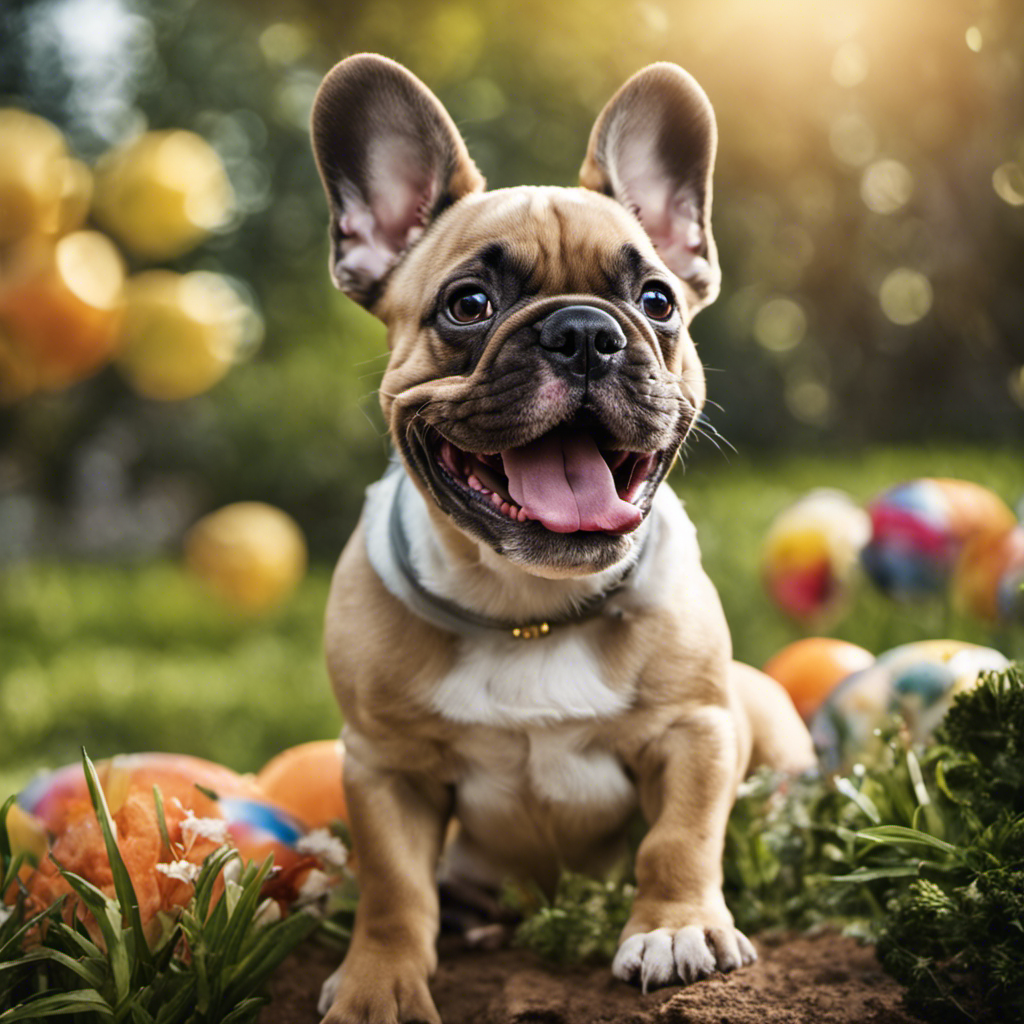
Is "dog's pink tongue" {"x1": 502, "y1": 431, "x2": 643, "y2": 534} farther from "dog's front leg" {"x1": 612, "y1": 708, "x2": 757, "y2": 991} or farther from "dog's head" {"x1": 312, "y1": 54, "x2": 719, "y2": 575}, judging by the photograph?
"dog's front leg" {"x1": 612, "y1": 708, "x2": 757, "y2": 991}

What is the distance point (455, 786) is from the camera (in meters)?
2.26

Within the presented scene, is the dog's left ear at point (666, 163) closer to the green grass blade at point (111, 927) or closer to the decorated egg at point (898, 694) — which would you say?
the decorated egg at point (898, 694)

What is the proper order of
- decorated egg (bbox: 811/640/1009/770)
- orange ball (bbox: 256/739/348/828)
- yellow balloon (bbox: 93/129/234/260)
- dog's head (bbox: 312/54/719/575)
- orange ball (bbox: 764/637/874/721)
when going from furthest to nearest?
yellow balloon (bbox: 93/129/234/260) < orange ball (bbox: 764/637/874/721) < orange ball (bbox: 256/739/348/828) < decorated egg (bbox: 811/640/1009/770) < dog's head (bbox: 312/54/719/575)

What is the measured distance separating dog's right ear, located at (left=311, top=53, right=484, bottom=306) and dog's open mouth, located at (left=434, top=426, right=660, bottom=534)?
1.91 ft

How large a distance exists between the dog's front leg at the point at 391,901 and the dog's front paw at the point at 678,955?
0.35 metres

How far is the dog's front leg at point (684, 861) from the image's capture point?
1.86 m

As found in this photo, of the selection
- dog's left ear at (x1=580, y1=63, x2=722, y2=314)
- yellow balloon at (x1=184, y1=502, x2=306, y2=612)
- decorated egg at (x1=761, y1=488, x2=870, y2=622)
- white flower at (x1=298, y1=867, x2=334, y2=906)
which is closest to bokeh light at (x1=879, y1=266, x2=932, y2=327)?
decorated egg at (x1=761, y1=488, x2=870, y2=622)

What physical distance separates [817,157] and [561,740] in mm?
3633

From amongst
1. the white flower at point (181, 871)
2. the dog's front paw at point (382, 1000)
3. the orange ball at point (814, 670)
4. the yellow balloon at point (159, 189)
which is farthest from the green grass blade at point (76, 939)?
the yellow balloon at point (159, 189)

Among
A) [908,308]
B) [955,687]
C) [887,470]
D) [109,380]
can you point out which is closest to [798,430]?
[908,308]

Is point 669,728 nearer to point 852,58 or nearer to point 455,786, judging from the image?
point 455,786

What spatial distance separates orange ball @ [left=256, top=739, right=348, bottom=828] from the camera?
2.76 metres

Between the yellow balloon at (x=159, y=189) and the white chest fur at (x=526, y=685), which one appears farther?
the yellow balloon at (x=159, y=189)

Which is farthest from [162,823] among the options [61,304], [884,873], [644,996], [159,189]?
[159,189]
